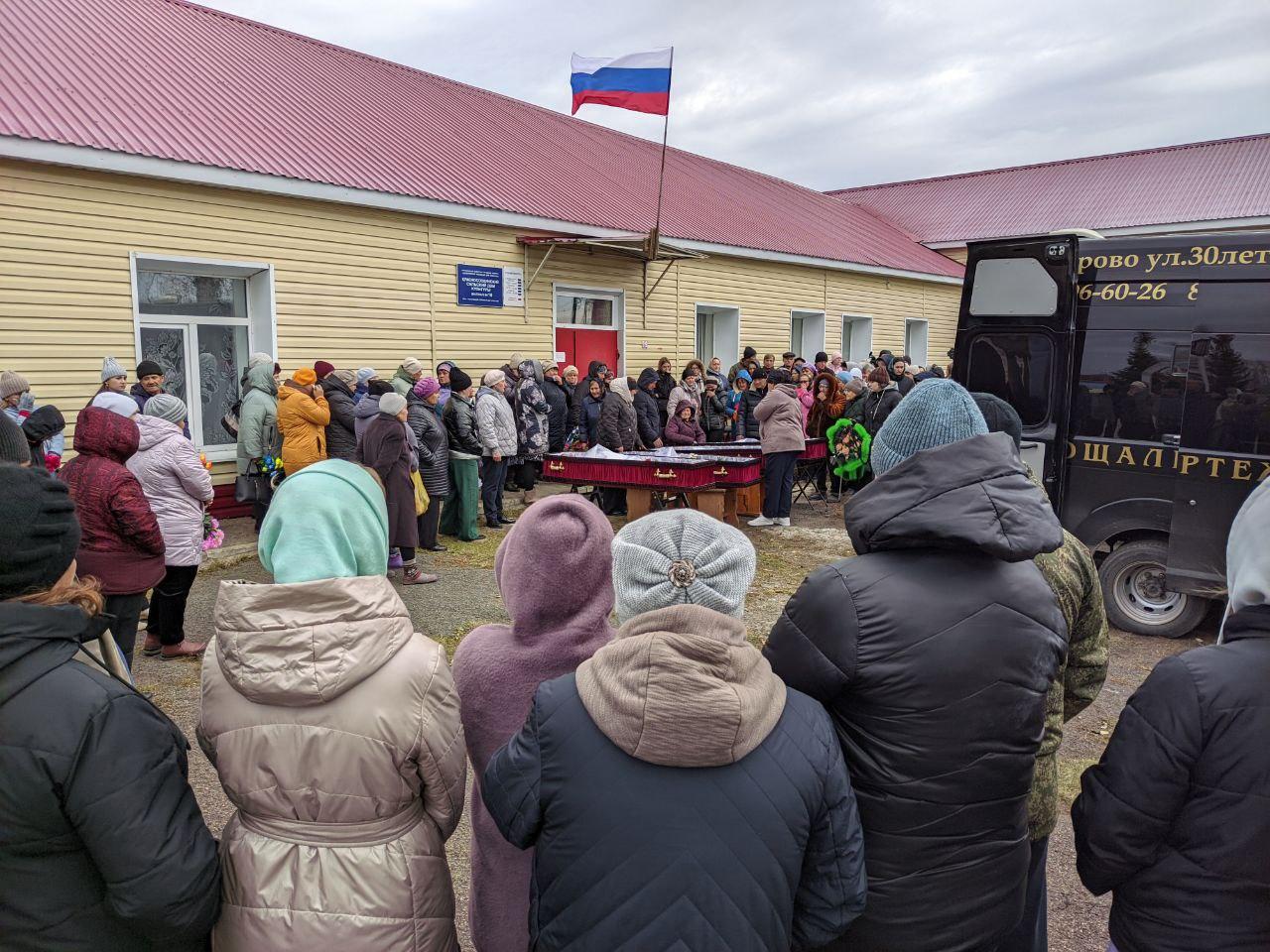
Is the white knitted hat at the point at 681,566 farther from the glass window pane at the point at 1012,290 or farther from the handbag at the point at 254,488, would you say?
the handbag at the point at 254,488

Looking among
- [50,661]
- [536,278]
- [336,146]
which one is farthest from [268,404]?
[50,661]

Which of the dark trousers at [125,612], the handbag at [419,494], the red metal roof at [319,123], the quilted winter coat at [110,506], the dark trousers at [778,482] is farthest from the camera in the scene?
the dark trousers at [778,482]

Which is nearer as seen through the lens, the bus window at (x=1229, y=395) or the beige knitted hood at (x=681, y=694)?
the beige knitted hood at (x=681, y=694)

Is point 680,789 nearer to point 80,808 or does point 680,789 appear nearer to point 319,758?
point 319,758

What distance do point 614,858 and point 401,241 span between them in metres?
11.3

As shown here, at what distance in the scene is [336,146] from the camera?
11.8 m

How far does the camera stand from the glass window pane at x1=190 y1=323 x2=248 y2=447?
10281 mm

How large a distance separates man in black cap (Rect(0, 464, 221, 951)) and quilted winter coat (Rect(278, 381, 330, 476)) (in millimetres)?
6787

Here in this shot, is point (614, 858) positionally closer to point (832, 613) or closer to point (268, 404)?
point (832, 613)

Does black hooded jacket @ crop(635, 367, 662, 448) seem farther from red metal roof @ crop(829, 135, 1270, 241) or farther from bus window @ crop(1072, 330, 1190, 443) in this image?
red metal roof @ crop(829, 135, 1270, 241)

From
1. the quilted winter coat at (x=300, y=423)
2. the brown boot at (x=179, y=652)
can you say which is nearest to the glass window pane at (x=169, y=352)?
the quilted winter coat at (x=300, y=423)

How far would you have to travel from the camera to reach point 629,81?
41.6ft

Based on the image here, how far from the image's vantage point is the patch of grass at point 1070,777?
4137 mm

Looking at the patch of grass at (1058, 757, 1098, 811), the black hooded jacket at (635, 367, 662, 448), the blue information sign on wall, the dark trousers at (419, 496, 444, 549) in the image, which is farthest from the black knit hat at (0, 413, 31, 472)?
the blue information sign on wall
